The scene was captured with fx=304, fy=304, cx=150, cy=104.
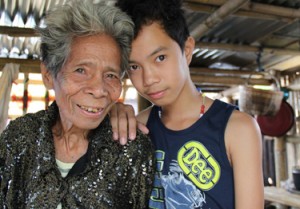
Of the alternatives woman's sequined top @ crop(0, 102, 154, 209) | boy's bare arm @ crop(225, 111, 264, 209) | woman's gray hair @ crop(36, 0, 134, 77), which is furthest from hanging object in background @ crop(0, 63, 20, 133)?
boy's bare arm @ crop(225, 111, 264, 209)

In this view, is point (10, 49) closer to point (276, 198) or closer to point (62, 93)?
point (62, 93)

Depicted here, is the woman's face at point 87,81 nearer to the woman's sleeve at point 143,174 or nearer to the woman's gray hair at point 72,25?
the woman's gray hair at point 72,25

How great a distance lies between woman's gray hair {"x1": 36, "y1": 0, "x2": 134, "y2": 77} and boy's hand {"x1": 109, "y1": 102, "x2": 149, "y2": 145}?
16.2 inches

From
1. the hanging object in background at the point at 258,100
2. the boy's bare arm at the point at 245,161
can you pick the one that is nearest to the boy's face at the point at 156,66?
the boy's bare arm at the point at 245,161

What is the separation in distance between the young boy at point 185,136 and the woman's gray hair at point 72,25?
141 millimetres

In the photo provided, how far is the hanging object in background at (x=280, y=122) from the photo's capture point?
18.1 ft

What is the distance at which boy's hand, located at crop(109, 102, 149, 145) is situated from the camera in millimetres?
1637

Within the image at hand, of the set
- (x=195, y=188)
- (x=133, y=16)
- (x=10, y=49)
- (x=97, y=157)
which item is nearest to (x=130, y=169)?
(x=97, y=157)

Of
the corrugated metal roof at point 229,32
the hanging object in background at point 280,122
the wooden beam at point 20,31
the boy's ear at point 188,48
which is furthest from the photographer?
the hanging object in background at point 280,122

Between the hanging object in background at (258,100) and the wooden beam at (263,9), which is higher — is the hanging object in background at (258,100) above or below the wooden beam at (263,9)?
below

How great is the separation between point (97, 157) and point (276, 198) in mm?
3402

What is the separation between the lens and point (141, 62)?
→ 1.63 metres

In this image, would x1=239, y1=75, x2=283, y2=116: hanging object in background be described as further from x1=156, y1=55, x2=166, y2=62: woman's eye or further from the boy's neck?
x1=156, y1=55, x2=166, y2=62: woman's eye

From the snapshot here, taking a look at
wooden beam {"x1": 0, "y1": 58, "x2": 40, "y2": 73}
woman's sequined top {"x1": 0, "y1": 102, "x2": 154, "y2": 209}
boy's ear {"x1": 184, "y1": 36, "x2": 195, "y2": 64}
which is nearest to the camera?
woman's sequined top {"x1": 0, "y1": 102, "x2": 154, "y2": 209}
